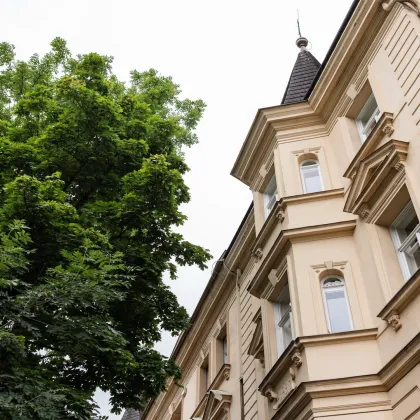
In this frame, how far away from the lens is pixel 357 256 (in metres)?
9.30

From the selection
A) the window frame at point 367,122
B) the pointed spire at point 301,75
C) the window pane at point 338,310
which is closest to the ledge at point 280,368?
the window pane at point 338,310

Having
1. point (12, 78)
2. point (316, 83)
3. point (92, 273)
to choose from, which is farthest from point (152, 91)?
point (92, 273)

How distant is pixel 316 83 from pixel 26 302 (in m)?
7.77

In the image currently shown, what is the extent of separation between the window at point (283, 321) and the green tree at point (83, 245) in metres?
1.88

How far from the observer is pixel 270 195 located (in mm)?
13031

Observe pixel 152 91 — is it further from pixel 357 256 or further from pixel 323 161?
pixel 357 256

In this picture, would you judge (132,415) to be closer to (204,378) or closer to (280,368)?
(204,378)

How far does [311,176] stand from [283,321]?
311 centimetres

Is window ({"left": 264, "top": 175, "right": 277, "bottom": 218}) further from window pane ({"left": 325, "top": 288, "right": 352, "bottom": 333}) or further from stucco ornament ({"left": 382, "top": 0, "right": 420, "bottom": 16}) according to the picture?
stucco ornament ({"left": 382, "top": 0, "right": 420, "bottom": 16})

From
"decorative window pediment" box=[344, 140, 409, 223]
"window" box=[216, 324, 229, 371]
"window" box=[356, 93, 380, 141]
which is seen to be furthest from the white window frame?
"window" box=[216, 324, 229, 371]

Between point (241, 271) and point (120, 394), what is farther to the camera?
point (241, 271)

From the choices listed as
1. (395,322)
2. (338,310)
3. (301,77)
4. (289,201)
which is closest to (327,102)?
(289,201)

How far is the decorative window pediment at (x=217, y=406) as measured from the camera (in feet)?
44.6

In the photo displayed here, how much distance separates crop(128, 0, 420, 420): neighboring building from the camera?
761 cm
